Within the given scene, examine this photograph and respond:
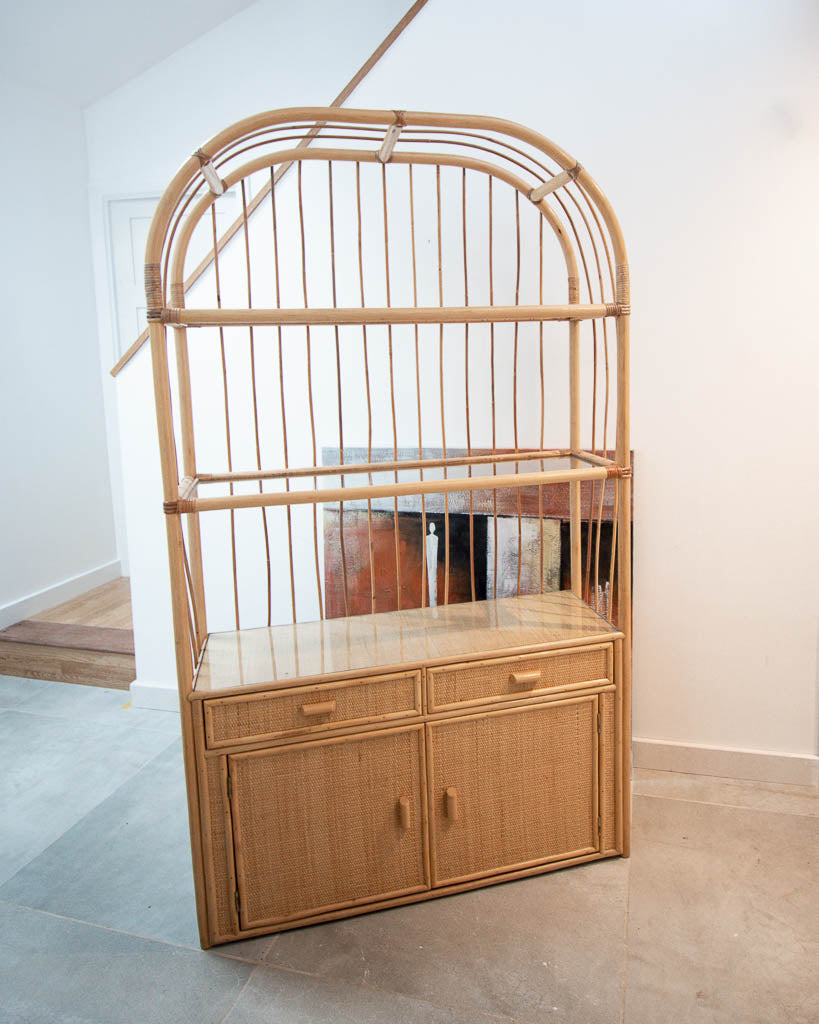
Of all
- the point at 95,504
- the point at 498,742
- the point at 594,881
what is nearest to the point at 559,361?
the point at 498,742

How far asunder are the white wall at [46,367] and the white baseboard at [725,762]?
2.83 metres

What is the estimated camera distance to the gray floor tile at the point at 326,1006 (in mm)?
1679

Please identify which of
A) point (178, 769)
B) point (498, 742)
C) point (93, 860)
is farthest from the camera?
point (178, 769)

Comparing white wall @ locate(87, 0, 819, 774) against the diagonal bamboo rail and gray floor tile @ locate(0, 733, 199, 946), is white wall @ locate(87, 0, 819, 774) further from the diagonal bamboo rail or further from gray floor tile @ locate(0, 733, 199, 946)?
gray floor tile @ locate(0, 733, 199, 946)

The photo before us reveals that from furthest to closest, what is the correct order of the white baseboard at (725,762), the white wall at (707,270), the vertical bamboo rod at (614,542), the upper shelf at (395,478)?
the white baseboard at (725,762) → the white wall at (707,270) → the vertical bamboo rod at (614,542) → the upper shelf at (395,478)

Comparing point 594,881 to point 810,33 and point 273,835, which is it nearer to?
point 273,835

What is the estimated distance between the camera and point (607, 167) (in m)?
2.34

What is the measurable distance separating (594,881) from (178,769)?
1.39 metres

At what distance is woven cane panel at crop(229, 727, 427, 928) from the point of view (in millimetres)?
1895

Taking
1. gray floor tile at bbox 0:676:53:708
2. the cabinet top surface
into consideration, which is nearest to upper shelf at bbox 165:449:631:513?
the cabinet top surface

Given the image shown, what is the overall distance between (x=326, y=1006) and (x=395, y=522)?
114 cm

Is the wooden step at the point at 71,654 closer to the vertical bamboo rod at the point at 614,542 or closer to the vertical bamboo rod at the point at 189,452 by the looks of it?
the vertical bamboo rod at the point at 189,452

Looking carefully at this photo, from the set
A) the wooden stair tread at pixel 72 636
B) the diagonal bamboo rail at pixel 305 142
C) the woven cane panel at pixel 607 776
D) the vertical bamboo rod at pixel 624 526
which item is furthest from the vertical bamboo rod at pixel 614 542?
the wooden stair tread at pixel 72 636

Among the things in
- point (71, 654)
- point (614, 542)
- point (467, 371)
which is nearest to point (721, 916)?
point (614, 542)
